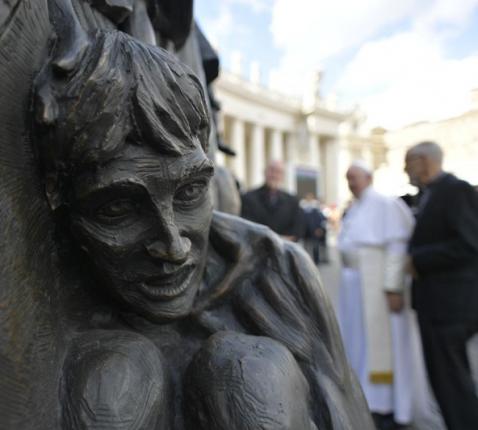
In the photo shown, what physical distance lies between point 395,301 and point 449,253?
0.46 metres

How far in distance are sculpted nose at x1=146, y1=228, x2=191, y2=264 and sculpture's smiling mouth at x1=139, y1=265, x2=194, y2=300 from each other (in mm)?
53

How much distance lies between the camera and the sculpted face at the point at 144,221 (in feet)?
2.06

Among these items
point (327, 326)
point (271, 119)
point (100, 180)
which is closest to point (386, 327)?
point (327, 326)

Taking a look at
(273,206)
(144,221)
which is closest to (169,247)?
(144,221)

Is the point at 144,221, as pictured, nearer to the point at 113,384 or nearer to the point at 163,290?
the point at 163,290

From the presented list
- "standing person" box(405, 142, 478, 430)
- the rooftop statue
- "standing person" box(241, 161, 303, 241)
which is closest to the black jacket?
"standing person" box(405, 142, 478, 430)

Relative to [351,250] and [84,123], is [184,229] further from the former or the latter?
[351,250]

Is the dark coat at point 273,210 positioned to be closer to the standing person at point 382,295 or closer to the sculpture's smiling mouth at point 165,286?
the standing person at point 382,295

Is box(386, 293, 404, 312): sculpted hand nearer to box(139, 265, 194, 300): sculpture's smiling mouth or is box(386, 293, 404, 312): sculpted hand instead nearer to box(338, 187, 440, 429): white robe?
box(338, 187, 440, 429): white robe

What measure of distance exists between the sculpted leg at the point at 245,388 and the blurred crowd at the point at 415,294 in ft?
4.25

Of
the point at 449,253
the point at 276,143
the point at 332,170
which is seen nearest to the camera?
the point at 449,253

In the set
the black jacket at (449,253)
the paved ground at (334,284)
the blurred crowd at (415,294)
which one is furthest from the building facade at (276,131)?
the black jacket at (449,253)

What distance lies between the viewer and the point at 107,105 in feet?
1.97

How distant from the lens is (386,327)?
219 centimetres
